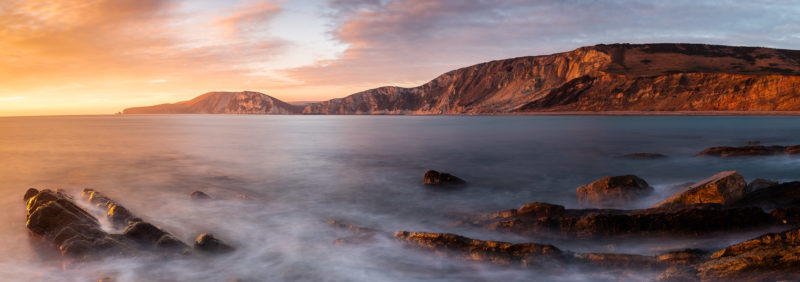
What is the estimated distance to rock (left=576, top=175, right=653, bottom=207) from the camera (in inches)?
377

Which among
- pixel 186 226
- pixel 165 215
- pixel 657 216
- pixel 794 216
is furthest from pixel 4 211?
pixel 794 216

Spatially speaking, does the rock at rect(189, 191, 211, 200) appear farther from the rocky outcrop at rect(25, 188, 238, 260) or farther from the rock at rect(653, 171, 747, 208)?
the rock at rect(653, 171, 747, 208)

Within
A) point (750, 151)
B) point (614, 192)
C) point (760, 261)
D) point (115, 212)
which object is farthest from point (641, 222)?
point (750, 151)

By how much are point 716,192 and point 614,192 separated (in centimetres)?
220

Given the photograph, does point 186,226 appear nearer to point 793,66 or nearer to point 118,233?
point 118,233

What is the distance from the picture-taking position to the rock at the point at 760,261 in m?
4.53

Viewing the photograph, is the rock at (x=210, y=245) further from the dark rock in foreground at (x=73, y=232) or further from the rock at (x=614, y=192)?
the rock at (x=614, y=192)

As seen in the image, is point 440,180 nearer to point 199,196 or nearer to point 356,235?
point 356,235

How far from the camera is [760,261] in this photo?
4.69 m

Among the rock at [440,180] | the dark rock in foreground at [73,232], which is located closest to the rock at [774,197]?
the rock at [440,180]

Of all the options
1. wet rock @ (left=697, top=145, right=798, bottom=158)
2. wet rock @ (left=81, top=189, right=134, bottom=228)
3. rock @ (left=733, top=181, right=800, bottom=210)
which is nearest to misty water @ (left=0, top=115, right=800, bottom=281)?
wet rock @ (left=697, top=145, right=798, bottom=158)

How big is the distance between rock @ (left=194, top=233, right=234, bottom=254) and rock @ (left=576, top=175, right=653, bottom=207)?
8199mm

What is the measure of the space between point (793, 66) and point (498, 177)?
160m

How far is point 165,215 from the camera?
33.2ft
